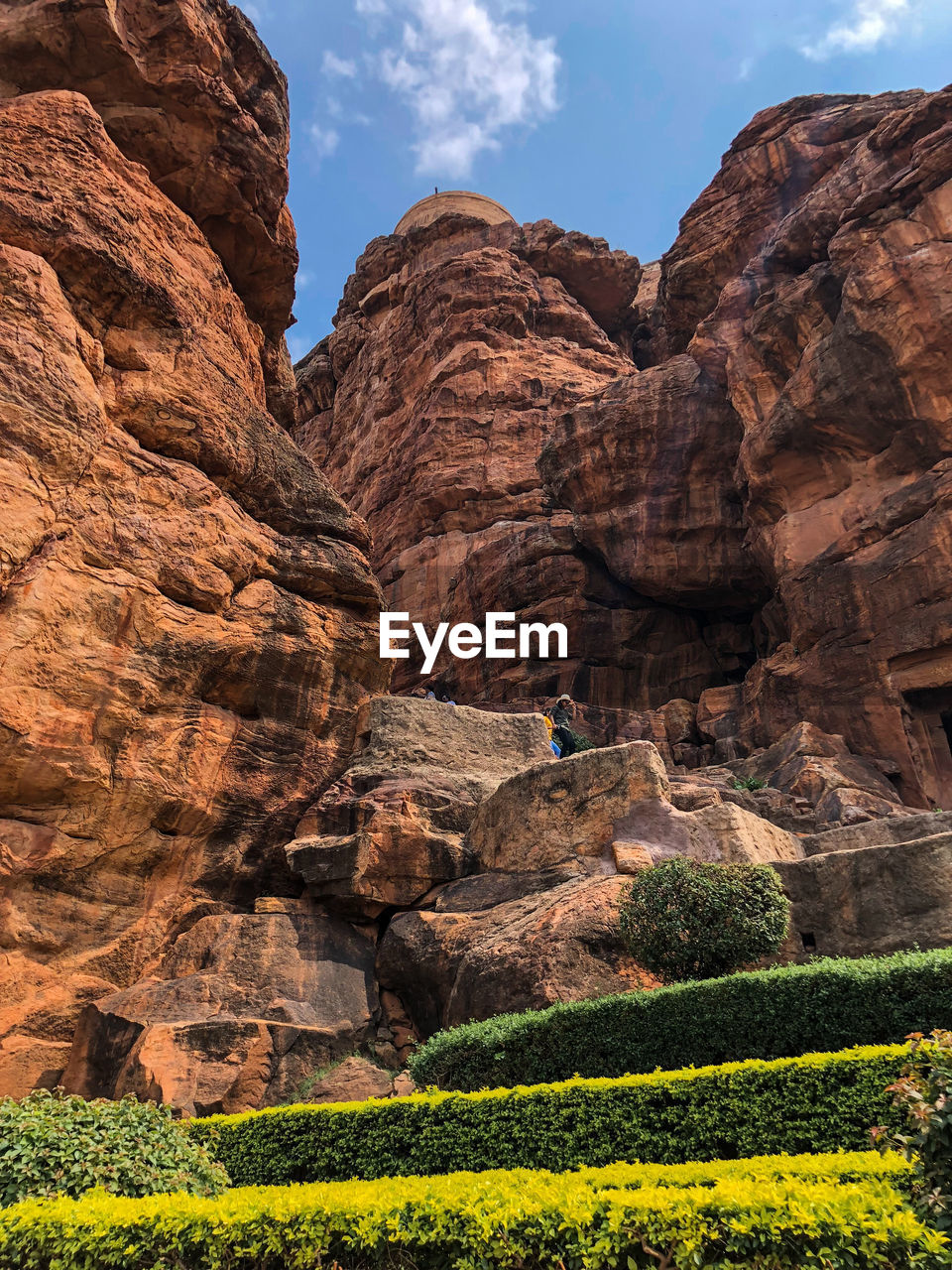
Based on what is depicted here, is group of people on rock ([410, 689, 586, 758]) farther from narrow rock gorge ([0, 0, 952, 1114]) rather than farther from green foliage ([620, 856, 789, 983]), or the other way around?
green foliage ([620, 856, 789, 983])

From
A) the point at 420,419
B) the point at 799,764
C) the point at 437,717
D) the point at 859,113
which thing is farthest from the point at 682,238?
the point at 437,717

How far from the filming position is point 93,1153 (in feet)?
20.3

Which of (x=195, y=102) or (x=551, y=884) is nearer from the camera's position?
(x=551, y=884)

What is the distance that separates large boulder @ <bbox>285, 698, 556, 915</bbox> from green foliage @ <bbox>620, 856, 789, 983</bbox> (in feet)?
12.5

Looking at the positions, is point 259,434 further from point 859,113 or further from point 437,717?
point 859,113

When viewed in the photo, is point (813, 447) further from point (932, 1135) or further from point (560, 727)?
point (932, 1135)

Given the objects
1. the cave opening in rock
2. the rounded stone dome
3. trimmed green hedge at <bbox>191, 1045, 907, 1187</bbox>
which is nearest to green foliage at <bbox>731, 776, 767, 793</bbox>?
the cave opening in rock

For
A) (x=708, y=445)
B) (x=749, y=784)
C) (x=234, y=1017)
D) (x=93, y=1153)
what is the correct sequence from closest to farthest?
1. (x=93, y=1153)
2. (x=234, y=1017)
3. (x=749, y=784)
4. (x=708, y=445)

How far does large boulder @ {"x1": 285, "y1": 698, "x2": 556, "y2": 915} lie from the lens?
13109 mm

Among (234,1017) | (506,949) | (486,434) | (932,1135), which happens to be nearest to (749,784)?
(506,949)

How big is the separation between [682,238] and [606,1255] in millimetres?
40210

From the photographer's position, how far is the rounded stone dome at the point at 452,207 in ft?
176

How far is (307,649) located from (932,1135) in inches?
507

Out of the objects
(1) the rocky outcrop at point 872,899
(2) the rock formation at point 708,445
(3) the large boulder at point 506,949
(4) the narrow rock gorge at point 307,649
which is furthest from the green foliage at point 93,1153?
(2) the rock formation at point 708,445
